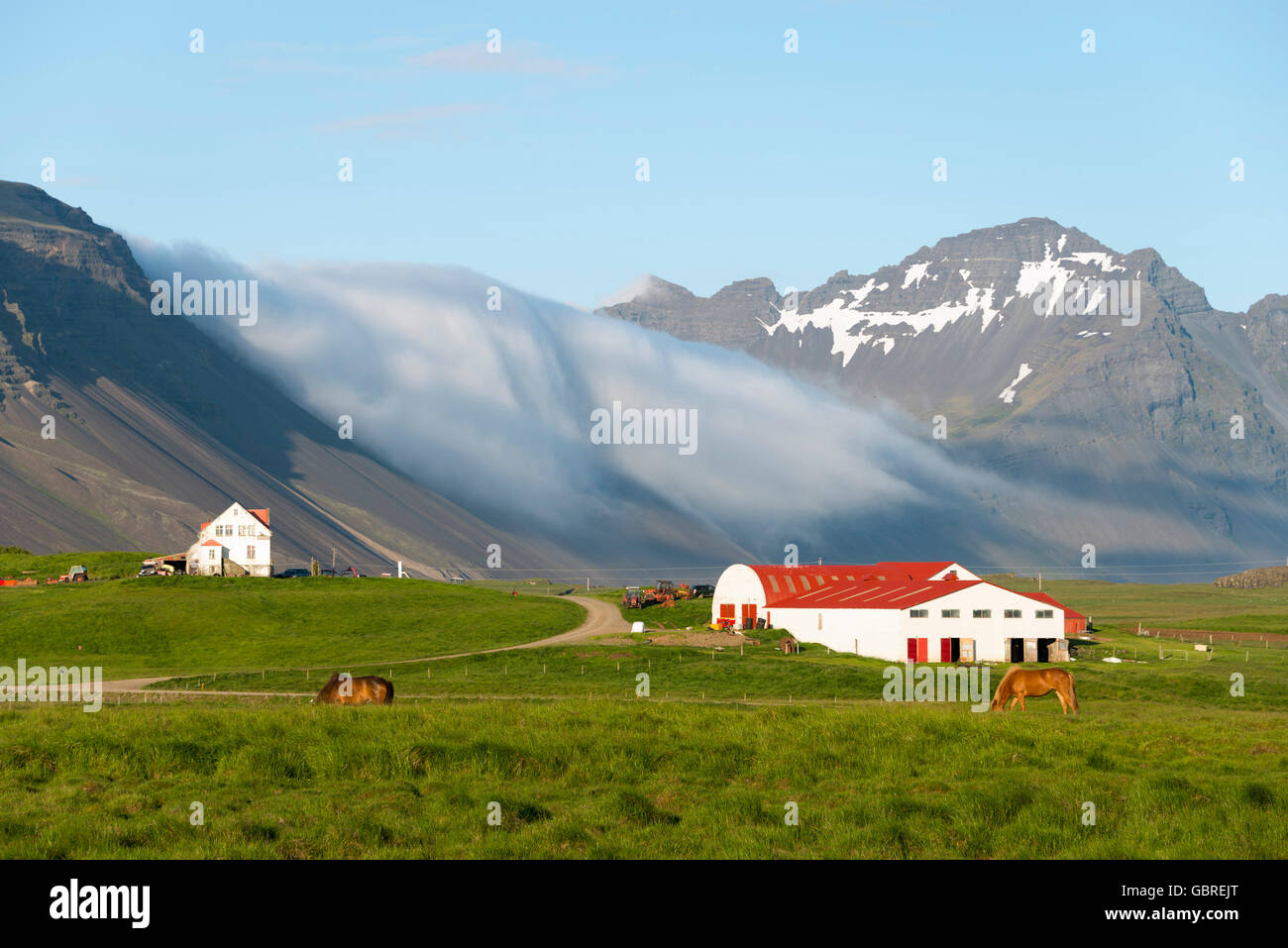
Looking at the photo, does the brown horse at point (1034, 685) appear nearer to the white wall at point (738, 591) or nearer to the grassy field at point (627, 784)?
the grassy field at point (627, 784)

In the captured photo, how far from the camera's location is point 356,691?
4816 centimetres

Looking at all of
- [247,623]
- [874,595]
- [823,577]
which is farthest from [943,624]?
[247,623]

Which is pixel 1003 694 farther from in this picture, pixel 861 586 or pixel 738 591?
pixel 738 591

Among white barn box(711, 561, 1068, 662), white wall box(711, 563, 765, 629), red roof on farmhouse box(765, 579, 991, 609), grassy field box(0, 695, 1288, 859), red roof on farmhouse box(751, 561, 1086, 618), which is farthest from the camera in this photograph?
white wall box(711, 563, 765, 629)

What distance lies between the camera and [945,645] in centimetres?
8862

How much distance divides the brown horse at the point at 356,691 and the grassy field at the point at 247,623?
119 ft

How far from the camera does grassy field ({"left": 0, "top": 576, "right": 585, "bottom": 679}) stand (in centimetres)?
9106

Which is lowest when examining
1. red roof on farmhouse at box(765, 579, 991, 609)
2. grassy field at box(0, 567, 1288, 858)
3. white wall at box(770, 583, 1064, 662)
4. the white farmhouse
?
grassy field at box(0, 567, 1288, 858)

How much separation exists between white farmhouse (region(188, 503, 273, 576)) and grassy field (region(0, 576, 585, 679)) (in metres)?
25.7

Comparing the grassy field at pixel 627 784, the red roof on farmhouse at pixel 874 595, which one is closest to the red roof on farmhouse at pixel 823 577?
the red roof on farmhouse at pixel 874 595

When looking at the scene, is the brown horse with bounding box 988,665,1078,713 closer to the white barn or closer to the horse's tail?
the horse's tail

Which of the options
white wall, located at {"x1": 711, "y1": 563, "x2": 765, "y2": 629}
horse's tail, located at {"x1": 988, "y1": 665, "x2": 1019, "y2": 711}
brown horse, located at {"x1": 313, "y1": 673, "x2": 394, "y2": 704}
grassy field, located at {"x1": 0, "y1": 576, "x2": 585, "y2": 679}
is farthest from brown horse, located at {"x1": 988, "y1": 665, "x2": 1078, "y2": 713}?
white wall, located at {"x1": 711, "y1": 563, "x2": 765, "y2": 629}
